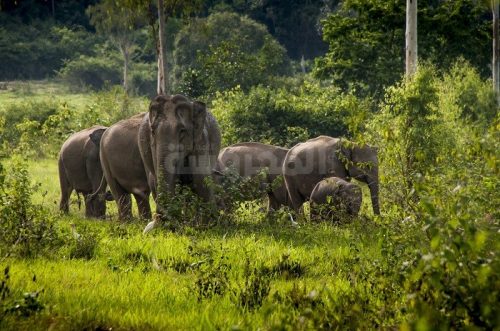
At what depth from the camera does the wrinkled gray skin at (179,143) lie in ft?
37.1

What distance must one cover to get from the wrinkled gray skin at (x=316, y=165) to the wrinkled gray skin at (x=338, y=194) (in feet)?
5.81

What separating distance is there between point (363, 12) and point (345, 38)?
6.48 feet

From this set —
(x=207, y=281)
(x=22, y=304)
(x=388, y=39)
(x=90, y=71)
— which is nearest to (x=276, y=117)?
(x=388, y=39)

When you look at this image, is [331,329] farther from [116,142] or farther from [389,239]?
[116,142]

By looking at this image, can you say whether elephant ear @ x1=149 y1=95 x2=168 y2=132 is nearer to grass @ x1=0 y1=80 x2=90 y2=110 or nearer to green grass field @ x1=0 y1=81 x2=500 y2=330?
green grass field @ x1=0 y1=81 x2=500 y2=330

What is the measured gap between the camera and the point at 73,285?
6.90 meters

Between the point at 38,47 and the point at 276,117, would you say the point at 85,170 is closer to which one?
the point at 276,117

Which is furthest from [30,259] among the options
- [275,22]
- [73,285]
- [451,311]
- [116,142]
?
[275,22]

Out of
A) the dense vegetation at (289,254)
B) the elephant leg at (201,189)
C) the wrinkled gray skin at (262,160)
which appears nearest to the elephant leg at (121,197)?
the dense vegetation at (289,254)

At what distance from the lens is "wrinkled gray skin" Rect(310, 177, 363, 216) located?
13484 mm

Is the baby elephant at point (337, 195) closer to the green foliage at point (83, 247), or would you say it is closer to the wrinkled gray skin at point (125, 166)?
the wrinkled gray skin at point (125, 166)

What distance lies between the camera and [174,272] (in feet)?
26.2

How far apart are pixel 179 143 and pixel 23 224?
3231mm

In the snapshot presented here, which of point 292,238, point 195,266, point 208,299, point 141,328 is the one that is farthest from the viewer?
point 292,238
